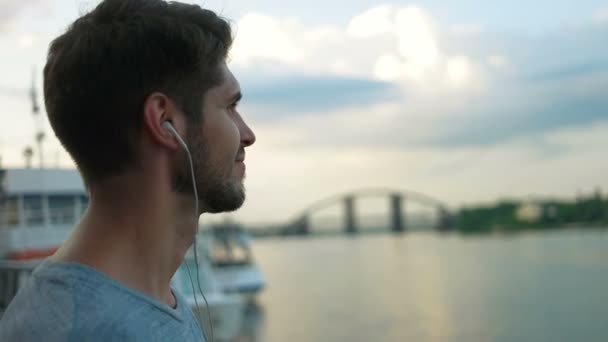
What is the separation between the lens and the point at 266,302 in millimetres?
34719

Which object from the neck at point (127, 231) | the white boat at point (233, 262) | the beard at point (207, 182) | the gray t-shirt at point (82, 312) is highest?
the beard at point (207, 182)

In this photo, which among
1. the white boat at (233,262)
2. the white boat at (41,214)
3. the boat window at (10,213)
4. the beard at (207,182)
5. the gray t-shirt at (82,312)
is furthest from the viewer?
the white boat at (233,262)

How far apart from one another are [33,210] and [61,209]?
358mm

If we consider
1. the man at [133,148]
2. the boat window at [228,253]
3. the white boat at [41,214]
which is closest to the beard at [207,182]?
the man at [133,148]

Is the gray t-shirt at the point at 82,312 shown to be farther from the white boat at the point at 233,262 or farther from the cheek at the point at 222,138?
the white boat at the point at 233,262

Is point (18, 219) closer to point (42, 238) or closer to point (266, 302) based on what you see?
point (42, 238)

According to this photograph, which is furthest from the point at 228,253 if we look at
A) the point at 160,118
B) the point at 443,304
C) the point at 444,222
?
the point at 444,222

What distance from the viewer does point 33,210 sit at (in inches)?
442

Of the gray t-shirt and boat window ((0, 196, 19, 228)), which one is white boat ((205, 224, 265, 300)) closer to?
boat window ((0, 196, 19, 228))

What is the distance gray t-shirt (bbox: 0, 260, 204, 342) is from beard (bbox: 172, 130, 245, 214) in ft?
0.45

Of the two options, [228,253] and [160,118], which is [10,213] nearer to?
[160,118]

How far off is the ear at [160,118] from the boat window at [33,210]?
10.3 meters

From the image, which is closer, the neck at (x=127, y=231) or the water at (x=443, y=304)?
the neck at (x=127, y=231)

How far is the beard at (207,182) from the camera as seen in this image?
0.96 meters
